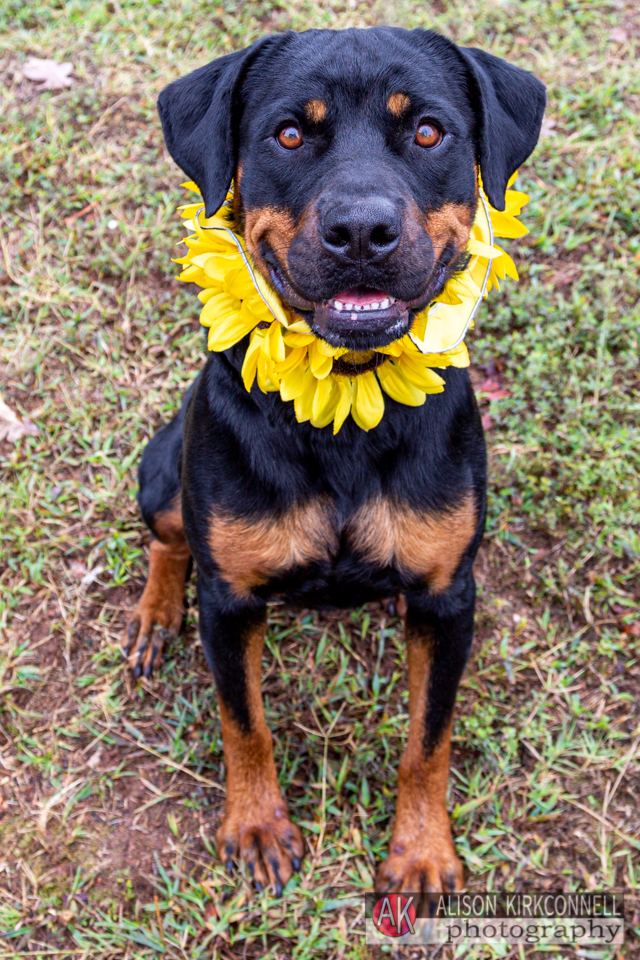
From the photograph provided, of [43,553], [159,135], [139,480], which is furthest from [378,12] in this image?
[43,553]

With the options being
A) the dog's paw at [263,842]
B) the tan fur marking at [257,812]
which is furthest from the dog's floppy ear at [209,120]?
the dog's paw at [263,842]

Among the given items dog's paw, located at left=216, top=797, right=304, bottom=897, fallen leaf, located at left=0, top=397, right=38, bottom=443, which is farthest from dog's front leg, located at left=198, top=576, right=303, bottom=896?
fallen leaf, located at left=0, top=397, right=38, bottom=443

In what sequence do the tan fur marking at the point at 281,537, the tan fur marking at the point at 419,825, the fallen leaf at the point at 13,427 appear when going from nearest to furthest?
the tan fur marking at the point at 281,537 → the tan fur marking at the point at 419,825 → the fallen leaf at the point at 13,427

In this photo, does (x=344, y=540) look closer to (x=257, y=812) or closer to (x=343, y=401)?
(x=343, y=401)

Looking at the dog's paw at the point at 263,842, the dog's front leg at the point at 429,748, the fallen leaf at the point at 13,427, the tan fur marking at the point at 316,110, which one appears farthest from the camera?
the fallen leaf at the point at 13,427

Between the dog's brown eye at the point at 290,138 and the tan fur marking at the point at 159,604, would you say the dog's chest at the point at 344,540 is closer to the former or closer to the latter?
the tan fur marking at the point at 159,604

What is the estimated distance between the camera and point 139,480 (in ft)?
12.0

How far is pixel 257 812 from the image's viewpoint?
10.5ft

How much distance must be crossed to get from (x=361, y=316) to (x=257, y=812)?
191cm

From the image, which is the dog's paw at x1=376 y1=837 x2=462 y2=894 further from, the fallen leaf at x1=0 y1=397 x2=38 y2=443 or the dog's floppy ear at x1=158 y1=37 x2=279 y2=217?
the fallen leaf at x1=0 y1=397 x2=38 y2=443

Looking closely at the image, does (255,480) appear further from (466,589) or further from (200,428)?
(466,589)

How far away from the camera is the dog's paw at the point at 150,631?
12.0ft

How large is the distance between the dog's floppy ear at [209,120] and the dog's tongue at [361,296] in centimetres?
45

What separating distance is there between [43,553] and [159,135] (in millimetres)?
2407
